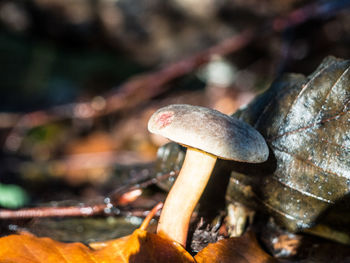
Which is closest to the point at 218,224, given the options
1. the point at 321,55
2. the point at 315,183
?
the point at 315,183

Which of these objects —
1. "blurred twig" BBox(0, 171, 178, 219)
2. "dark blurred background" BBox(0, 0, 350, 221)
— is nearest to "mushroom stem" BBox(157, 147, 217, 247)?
"blurred twig" BBox(0, 171, 178, 219)

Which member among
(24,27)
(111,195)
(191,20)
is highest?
(191,20)

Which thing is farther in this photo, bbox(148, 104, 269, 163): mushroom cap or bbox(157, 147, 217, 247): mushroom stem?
bbox(157, 147, 217, 247): mushroom stem

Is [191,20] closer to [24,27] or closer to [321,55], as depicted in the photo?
[321,55]

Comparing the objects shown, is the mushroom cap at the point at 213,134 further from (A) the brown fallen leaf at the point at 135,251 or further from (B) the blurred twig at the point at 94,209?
(B) the blurred twig at the point at 94,209

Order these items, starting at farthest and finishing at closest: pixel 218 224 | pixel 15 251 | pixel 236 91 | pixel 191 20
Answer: pixel 191 20 → pixel 236 91 → pixel 218 224 → pixel 15 251

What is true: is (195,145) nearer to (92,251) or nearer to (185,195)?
(185,195)

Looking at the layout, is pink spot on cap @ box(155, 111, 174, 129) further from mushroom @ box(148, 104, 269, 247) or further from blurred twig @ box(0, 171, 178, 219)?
blurred twig @ box(0, 171, 178, 219)
